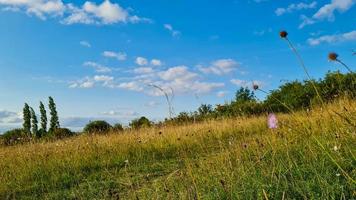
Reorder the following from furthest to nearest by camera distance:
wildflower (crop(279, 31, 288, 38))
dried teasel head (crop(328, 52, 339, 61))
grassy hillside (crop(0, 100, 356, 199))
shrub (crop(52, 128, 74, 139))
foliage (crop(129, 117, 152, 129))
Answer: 1. foliage (crop(129, 117, 152, 129))
2. shrub (crop(52, 128, 74, 139))
3. grassy hillside (crop(0, 100, 356, 199))
4. wildflower (crop(279, 31, 288, 38))
5. dried teasel head (crop(328, 52, 339, 61))

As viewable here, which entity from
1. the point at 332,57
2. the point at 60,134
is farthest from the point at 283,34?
the point at 60,134

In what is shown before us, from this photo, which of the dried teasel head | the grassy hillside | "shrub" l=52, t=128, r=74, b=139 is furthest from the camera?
"shrub" l=52, t=128, r=74, b=139

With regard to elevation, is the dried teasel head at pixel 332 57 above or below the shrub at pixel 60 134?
below

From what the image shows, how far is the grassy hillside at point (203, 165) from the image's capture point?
369 cm

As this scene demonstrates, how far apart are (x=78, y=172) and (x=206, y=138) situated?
12.1ft

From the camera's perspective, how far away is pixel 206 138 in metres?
10.6

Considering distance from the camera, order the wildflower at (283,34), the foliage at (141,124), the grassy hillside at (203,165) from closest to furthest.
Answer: the wildflower at (283,34)
the grassy hillside at (203,165)
the foliage at (141,124)

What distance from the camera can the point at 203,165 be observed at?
5109 millimetres

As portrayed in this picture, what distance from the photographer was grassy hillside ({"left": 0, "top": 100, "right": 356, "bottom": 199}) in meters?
3.69

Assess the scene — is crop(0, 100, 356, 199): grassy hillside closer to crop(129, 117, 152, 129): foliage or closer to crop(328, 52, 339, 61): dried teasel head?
crop(328, 52, 339, 61): dried teasel head

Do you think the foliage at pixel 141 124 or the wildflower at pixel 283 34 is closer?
the wildflower at pixel 283 34

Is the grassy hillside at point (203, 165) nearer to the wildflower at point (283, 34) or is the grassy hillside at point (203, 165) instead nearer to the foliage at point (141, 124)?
the wildflower at point (283, 34)

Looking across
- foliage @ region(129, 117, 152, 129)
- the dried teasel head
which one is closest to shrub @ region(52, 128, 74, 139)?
foliage @ region(129, 117, 152, 129)

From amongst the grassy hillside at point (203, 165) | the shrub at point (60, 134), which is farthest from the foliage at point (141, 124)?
the grassy hillside at point (203, 165)
